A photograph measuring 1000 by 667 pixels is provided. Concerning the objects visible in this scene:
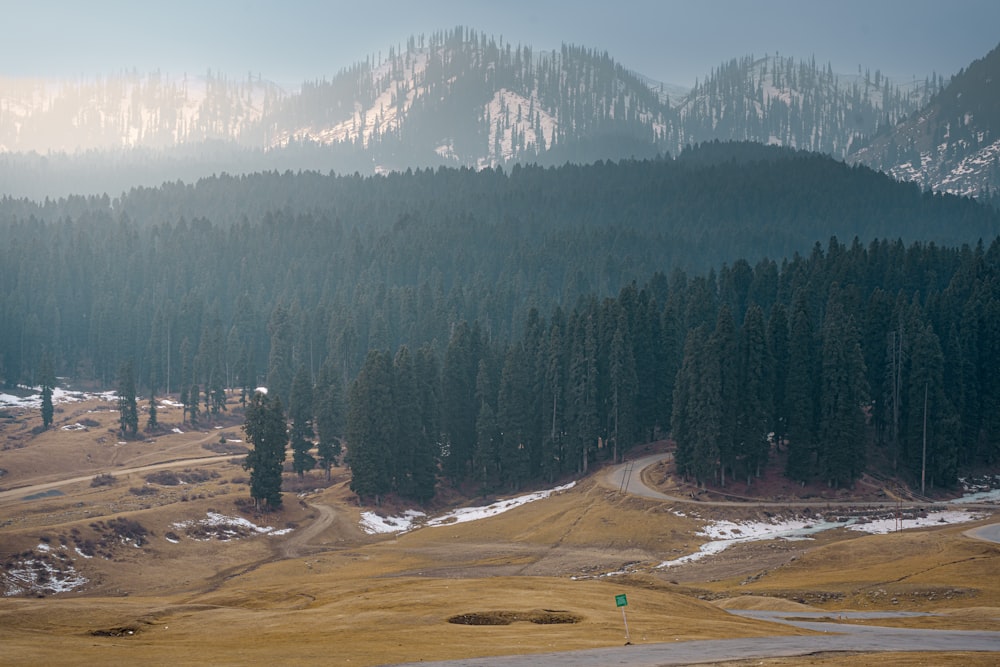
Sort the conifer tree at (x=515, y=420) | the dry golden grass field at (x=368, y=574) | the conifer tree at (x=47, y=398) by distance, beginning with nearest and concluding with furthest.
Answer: the dry golden grass field at (x=368, y=574) < the conifer tree at (x=515, y=420) < the conifer tree at (x=47, y=398)

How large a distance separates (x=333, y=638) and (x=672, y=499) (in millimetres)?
64163

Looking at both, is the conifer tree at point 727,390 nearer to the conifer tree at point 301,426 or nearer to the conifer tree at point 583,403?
the conifer tree at point 583,403

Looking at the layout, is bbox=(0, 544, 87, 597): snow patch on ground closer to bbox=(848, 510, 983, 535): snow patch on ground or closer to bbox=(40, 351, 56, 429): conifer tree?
bbox=(848, 510, 983, 535): snow patch on ground

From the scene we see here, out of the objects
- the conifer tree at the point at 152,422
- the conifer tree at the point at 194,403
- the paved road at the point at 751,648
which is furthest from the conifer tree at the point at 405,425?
the paved road at the point at 751,648

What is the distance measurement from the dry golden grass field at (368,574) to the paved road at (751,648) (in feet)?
4.90

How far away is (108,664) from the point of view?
35844mm

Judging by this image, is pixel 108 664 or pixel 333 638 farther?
pixel 333 638

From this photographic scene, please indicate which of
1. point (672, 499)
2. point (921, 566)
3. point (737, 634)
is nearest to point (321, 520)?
point (672, 499)

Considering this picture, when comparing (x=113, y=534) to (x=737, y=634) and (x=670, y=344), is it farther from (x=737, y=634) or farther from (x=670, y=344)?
(x=670, y=344)

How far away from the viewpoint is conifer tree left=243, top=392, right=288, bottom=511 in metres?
107

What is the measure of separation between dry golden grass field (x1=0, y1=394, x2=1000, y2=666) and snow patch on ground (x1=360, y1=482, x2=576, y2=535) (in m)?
2.69

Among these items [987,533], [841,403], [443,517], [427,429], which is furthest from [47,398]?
[987,533]

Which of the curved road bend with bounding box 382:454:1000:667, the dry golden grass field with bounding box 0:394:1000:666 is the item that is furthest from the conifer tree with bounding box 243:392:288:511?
the curved road bend with bounding box 382:454:1000:667

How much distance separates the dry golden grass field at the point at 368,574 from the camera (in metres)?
41.5
